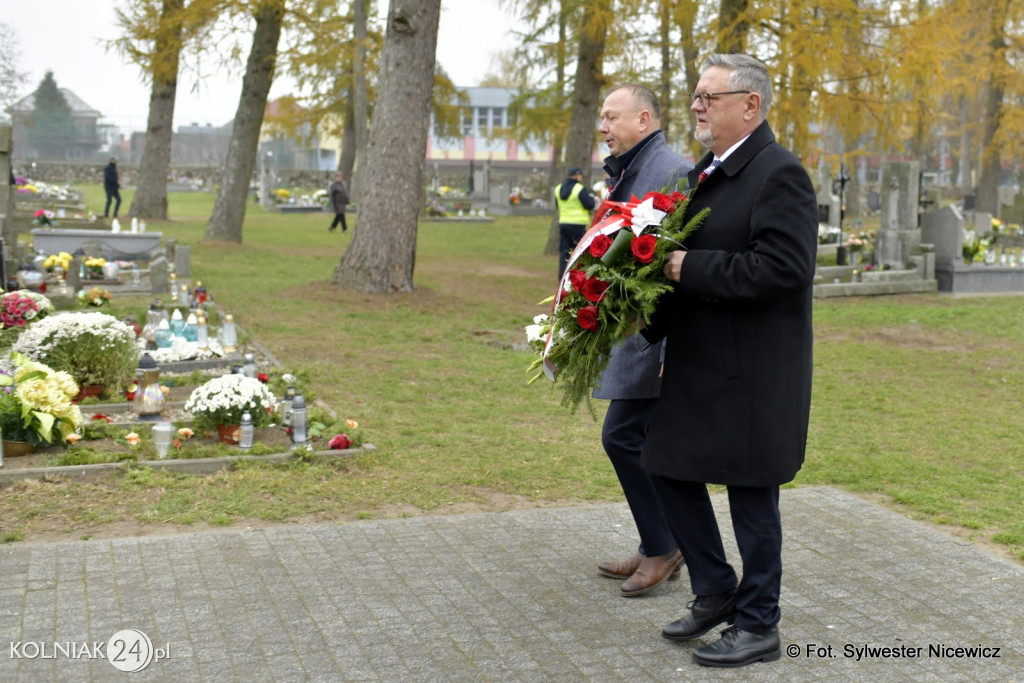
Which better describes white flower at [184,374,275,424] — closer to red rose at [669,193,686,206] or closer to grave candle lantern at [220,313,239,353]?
grave candle lantern at [220,313,239,353]

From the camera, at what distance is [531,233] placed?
32.3 meters

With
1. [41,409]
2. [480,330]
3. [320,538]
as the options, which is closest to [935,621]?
[320,538]

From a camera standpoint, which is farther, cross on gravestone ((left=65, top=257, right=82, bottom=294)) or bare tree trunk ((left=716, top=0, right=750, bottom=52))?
bare tree trunk ((left=716, top=0, right=750, bottom=52))

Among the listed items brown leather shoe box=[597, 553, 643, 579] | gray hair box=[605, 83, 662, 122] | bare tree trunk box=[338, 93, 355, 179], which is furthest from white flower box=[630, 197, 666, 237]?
bare tree trunk box=[338, 93, 355, 179]

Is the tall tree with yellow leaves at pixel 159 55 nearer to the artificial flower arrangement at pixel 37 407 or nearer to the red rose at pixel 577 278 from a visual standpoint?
the artificial flower arrangement at pixel 37 407

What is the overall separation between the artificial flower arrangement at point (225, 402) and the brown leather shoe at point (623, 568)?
306 centimetres

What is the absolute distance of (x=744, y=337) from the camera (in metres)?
4.04

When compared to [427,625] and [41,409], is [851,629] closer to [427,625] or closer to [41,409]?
[427,625]

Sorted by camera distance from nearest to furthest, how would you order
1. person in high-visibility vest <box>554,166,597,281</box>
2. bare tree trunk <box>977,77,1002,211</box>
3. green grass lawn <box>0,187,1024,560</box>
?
green grass lawn <box>0,187,1024,560</box> → person in high-visibility vest <box>554,166,597,281</box> → bare tree trunk <box>977,77,1002,211</box>

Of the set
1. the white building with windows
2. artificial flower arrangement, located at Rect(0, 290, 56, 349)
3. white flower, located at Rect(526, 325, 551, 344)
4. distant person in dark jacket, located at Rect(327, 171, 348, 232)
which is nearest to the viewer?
white flower, located at Rect(526, 325, 551, 344)

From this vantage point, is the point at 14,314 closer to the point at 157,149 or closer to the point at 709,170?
the point at 709,170

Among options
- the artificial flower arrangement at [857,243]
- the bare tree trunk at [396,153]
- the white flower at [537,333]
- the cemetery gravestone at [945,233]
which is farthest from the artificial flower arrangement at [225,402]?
the cemetery gravestone at [945,233]

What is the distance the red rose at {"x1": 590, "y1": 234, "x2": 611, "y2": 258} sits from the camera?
4.14 meters

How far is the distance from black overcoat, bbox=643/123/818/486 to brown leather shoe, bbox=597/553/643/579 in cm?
105
